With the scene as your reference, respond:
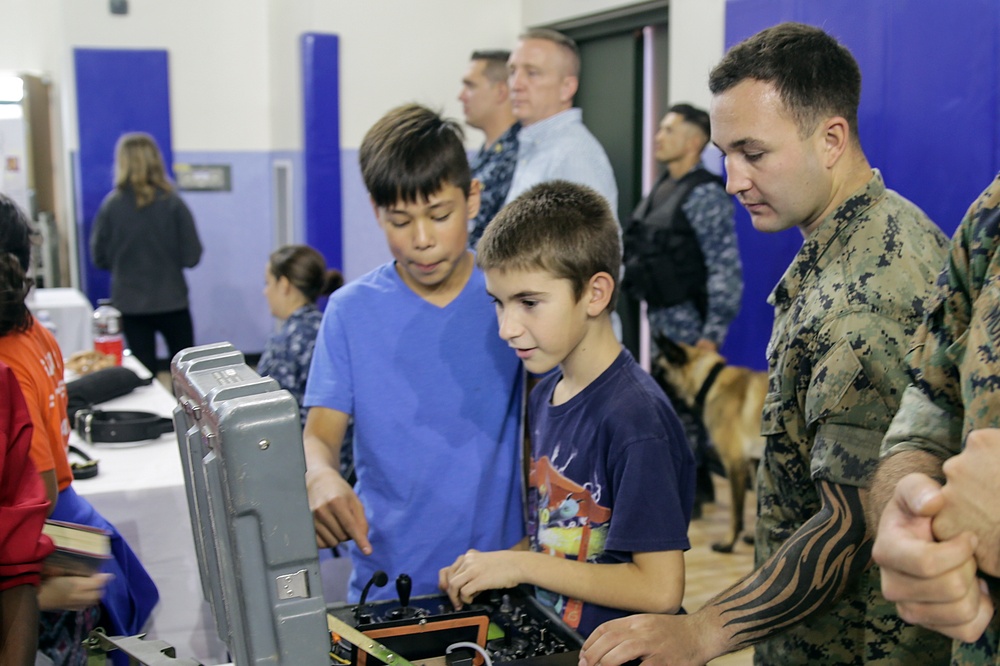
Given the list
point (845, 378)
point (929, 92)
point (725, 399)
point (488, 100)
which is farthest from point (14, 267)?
point (725, 399)

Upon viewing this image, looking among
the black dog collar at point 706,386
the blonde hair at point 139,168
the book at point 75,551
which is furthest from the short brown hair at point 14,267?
the blonde hair at point 139,168

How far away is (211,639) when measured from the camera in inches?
94.2

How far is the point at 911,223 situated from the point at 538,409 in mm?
635

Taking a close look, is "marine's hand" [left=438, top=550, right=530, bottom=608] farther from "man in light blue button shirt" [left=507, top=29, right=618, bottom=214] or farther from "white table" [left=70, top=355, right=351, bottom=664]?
"man in light blue button shirt" [left=507, top=29, right=618, bottom=214]

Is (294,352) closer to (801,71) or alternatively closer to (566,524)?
(566,524)

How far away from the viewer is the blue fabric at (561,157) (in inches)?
137

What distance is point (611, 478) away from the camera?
1382 mm

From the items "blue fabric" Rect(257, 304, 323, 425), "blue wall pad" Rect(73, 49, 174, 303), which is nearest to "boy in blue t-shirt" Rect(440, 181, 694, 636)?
"blue fabric" Rect(257, 304, 323, 425)

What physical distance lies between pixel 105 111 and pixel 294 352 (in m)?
4.74

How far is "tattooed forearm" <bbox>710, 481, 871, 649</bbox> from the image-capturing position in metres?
1.18

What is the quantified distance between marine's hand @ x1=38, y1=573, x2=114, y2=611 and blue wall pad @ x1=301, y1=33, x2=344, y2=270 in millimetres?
5162

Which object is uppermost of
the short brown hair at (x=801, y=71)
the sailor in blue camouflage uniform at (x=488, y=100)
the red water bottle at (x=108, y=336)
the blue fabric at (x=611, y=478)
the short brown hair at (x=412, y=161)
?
the sailor in blue camouflage uniform at (x=488, y=100)

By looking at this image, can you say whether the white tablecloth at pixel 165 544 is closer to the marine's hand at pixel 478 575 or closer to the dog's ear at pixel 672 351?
the marine's hand at pixel 478 575

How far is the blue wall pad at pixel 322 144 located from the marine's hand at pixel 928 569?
587 centimetres
